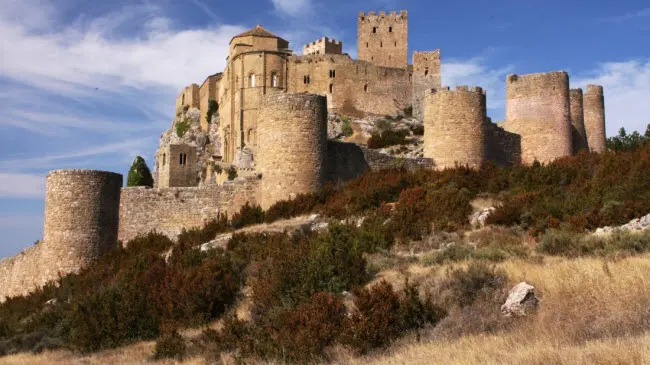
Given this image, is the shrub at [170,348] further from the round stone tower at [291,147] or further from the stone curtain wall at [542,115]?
the stone curtain wall at [542,115]

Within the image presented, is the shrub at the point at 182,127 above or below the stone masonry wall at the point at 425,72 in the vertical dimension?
below

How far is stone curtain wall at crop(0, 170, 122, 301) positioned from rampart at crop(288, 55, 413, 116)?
25.5m

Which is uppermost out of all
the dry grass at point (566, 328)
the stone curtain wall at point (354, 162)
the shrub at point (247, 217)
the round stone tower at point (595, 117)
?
the round stone tower at point (595, 117)

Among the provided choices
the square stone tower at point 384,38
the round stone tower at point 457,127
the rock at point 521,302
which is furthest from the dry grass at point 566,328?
the square stone tower at point 384,38

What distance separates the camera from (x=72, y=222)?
746 inches

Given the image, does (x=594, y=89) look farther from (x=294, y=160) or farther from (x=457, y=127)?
(x=294, y=160)

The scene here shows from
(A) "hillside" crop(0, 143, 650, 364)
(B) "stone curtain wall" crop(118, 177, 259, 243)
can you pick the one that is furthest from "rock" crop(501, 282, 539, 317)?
(B) "stone curtain wall" crop(118, 177, 259, 243)

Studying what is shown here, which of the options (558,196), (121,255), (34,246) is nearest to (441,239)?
(558,196)

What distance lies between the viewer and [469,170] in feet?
63.6

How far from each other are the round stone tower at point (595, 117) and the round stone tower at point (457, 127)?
8.25 metres

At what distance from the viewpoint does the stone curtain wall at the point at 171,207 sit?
1983 cm

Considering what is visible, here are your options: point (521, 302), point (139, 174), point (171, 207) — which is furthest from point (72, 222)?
point (139, 174)

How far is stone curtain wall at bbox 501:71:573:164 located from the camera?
76.4 ft

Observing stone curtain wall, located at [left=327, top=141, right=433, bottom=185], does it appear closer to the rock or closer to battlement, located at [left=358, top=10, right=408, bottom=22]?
the rock
